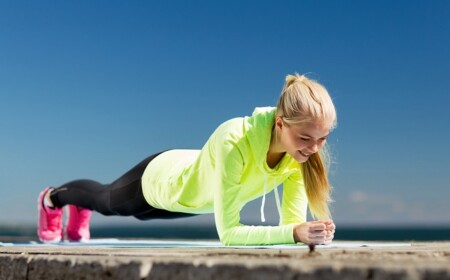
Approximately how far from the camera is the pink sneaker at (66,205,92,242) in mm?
6348

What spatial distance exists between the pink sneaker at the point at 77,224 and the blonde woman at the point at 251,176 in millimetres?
644

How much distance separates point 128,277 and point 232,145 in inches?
72.2

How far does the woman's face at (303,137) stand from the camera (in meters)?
3.77

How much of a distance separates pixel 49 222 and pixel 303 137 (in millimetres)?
3515

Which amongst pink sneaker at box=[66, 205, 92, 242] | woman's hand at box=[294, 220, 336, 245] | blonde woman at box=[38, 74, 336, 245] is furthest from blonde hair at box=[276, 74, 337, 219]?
pink sneaker at box=[66, 205, 92, 242]

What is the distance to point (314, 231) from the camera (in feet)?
11.6

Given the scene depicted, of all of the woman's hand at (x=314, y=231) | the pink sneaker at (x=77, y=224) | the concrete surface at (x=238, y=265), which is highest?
the pink sneaker at (x=77, y=224)

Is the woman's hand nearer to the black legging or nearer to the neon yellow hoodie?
the neon yellow hoodie

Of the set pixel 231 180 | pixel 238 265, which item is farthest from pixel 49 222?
pixel 238 265

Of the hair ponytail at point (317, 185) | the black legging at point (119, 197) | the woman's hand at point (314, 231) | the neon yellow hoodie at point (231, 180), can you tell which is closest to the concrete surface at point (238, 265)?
the woman's hand at point (314, 231)

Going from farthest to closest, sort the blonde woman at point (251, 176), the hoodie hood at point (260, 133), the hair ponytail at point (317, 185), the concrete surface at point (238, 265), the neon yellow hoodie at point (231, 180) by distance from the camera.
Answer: the hair ponytail at point (317, 185) < the hoodie hood at point (260, 133) < the neon yellow hoodie at point (231, 180) < the blonde woman at point (251, 176) < the concrete surface at point (238, 265)

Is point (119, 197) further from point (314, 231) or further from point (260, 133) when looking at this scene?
point (314, 231)

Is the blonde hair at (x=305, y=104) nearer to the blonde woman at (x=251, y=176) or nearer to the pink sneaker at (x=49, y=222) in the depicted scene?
the blonde woman at (x=251, y=176)

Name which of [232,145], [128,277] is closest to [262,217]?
[232,145]
